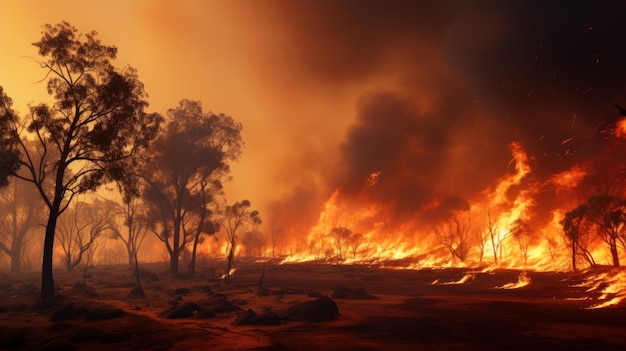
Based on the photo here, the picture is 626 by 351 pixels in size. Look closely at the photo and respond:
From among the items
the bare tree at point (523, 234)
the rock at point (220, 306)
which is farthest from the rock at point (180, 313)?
the bare tree at point (523, 234)

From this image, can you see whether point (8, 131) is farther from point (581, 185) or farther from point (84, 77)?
point (581, 185)

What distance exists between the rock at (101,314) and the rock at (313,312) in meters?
8.44

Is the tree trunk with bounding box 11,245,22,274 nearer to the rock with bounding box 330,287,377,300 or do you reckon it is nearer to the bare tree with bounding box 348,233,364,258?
the rock with bounding box 330,287,377,300

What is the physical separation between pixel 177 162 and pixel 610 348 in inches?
1868

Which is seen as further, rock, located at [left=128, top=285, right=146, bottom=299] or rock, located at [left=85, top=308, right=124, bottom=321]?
rock, located at [left=128, top=285, right=146, bottom=299]

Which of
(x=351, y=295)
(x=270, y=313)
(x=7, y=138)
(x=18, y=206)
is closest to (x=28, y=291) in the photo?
(x=7, y=138)

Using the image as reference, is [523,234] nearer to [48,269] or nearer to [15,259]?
[48,269]

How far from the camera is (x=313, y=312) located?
19.0 meters

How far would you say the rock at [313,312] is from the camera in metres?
18.9

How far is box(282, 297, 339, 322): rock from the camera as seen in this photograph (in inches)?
743

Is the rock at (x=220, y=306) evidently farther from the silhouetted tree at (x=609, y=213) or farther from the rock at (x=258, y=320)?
the silhouetted tree at (x=609, y=213)

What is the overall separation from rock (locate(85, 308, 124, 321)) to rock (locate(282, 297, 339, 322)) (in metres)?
8.44

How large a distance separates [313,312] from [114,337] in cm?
922

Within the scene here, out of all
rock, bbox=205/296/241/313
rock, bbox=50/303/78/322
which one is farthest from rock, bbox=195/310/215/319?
rock, bbox=50/303/78/322
